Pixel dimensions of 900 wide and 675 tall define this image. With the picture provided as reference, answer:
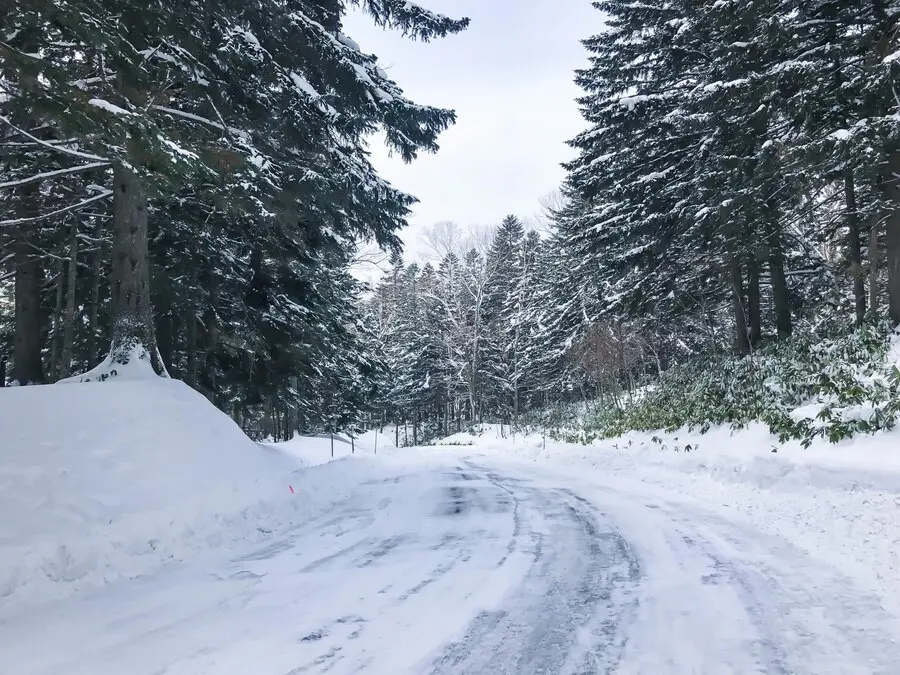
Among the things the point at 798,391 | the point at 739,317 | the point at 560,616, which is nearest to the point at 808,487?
the point at 798,391

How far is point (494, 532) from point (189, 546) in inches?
138

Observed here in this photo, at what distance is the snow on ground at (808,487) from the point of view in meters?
5.00

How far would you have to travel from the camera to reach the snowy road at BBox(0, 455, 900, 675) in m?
3.20

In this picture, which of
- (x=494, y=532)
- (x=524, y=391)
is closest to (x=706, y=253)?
(x=494, y=532)

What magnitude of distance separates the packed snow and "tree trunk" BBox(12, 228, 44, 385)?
7.13m

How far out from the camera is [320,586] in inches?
182

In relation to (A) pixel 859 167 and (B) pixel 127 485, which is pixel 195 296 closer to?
(B) pixel 127 485

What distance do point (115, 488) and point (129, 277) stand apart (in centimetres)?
395

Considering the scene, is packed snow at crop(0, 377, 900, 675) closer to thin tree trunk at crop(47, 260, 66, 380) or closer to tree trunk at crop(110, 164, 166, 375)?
tree trunk at crop(110, 164, 166, 375)

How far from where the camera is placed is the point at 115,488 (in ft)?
19.4

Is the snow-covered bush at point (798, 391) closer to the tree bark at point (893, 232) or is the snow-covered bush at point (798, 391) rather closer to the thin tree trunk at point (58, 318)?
the tree bark at point (893, 232)

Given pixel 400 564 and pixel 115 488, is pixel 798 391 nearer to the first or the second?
pixel 400 564

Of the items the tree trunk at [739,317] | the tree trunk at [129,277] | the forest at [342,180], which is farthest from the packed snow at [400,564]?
the tree trunk at [739,317]

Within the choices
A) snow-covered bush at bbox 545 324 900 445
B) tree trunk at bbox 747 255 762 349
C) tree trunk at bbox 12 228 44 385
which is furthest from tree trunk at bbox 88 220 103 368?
tree trunk at bbox 747 255 762 349
